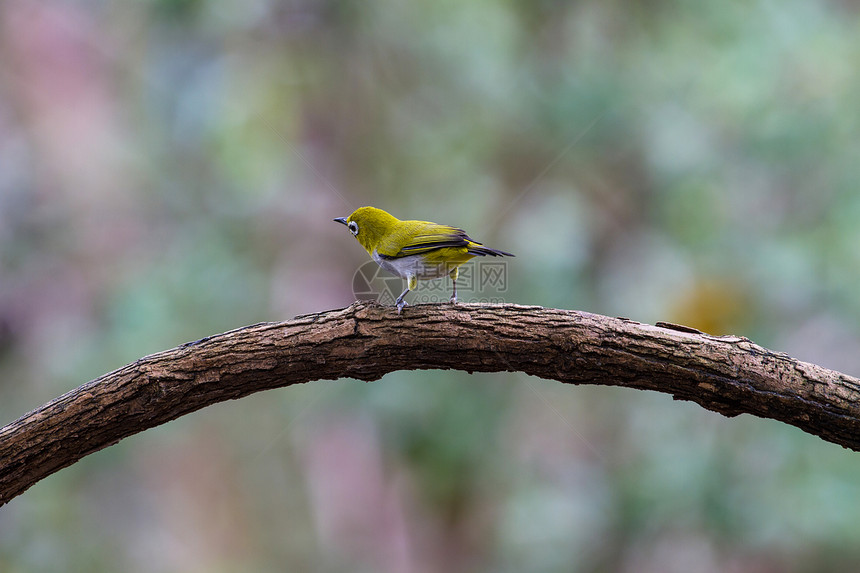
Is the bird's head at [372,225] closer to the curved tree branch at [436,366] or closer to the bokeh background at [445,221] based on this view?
the curved tree branch at [436,366]

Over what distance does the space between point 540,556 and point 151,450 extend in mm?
3894

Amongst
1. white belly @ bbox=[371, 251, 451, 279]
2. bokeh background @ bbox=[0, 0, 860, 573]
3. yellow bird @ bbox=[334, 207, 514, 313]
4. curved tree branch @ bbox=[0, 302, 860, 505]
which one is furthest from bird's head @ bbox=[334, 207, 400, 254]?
bokeh background @ bbox=[0, 0, 860, 573]

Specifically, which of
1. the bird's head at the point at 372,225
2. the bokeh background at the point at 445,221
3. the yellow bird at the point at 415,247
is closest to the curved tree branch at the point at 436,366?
the yellow bird at the point at 415,247

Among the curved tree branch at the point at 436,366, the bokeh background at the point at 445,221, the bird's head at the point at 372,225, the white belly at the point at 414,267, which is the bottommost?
the curved tree branch at the point at 436,366

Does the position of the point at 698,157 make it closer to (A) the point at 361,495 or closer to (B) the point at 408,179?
(B) the point at 408,179

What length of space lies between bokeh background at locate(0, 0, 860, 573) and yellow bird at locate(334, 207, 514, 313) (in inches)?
98.8

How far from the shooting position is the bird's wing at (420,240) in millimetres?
3153

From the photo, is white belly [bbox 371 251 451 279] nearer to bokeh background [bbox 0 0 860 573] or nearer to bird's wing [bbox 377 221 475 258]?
bird's wing [bbox 377 221 475 258]

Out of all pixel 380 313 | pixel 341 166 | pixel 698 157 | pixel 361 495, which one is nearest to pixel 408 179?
pixel 341 166

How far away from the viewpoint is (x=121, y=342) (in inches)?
238

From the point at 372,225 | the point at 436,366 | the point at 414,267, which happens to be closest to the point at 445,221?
the point at 372,225

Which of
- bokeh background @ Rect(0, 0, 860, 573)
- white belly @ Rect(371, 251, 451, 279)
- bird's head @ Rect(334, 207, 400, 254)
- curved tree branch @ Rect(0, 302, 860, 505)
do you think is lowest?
curved tree branch @ Rect(0, 302, 860, 505)

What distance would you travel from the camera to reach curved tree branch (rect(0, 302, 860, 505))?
9.17ft

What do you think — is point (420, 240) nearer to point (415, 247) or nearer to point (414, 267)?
point (415, 247)
